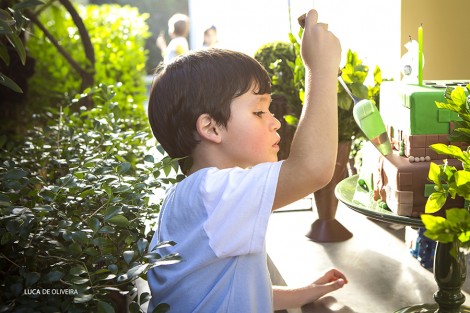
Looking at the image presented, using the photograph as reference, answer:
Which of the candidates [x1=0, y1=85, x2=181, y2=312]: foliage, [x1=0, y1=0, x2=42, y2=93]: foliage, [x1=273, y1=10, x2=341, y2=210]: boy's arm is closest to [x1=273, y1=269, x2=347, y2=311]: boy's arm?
[x1=0, y1=85, x2=181, y2=312]: foliage

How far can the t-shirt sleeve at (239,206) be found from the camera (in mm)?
1232

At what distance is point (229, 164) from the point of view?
1.46 m

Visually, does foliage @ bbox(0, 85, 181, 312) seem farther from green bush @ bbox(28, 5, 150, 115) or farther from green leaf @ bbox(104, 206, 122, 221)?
green bush @ bbox(28, 5, 150, 115)

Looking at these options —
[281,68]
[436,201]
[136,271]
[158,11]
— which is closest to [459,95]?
[436,201]

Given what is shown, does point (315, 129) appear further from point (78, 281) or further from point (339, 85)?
point (339, 85)

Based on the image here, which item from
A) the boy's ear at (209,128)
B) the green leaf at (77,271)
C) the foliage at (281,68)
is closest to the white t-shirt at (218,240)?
the boy's ear at (209,128)

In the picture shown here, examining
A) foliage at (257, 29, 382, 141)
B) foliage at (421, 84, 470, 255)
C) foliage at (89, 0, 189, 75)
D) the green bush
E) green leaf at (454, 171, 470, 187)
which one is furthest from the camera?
foliage at (89, 0, 189, 75)

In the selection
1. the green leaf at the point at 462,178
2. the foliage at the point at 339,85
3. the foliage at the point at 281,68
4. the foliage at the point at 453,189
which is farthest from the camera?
the foliage at the point at 281,68

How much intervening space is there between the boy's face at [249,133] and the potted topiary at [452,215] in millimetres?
360

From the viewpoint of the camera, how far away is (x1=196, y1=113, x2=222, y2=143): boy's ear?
144 centimetres

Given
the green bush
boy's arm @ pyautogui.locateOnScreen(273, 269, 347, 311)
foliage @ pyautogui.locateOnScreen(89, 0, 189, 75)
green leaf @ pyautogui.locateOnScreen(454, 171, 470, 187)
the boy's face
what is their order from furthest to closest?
foliage @ pyautogui.locateOnScreen(89, 0, 189, 75) < the green bush < boy's arm @ pyautogui.locateOnScreen(273, 269, 347, 311) < the boy's face < green leaf @ pyautogui.locateOnScreen(454, 171, 470, 187)

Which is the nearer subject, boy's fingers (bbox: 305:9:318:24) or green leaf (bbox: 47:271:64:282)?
green leaf (bbox: 47:271:64:282)

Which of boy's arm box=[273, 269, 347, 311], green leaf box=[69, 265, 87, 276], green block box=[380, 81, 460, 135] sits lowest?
boy's arm box=[273, 269, 347, 311]

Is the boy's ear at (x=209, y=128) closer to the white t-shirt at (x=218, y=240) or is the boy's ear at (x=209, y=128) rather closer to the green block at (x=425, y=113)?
the white t-shirt at (x=218, y=240)
